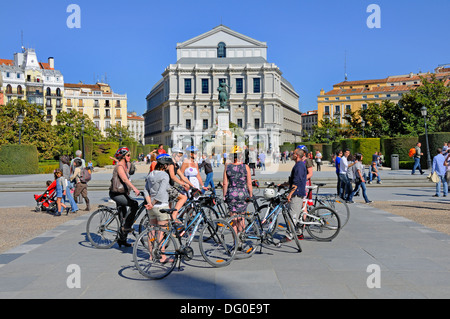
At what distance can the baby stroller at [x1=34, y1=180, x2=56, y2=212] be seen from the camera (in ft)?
42.8

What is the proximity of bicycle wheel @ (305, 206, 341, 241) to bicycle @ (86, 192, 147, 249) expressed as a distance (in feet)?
10.6

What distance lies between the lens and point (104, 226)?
8.16 meters

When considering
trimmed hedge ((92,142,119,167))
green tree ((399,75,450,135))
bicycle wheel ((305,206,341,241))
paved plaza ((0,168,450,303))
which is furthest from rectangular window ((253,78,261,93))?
bicycle wheel ((305,206,341,241))

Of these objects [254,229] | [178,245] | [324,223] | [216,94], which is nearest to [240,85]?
[216,94]

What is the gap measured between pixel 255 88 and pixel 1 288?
312ft

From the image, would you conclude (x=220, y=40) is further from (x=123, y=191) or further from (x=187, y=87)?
(x=123, y=191)

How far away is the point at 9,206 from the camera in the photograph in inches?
595

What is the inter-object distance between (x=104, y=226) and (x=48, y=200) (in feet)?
19.1

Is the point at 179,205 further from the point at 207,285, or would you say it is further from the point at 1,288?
the point at 1,288

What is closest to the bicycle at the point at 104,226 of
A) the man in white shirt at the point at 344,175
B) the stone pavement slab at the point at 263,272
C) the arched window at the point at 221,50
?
the stone pavement slab at the point at 263,272

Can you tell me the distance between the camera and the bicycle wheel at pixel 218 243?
680 centimetres

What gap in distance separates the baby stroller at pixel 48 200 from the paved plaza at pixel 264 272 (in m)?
Answer: 3.92

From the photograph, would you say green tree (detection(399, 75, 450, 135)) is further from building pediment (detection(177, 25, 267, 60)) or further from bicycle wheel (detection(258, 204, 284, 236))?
building pediment (detection(177, 25, 267, 60))
